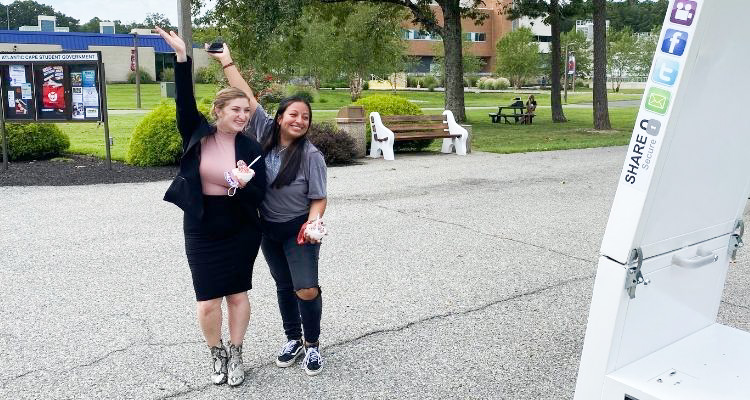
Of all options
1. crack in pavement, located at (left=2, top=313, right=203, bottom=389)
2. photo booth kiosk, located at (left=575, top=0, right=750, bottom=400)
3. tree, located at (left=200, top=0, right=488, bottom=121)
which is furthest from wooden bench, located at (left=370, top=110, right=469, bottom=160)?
photo booth kiosk, located at (left=575, top=0, right=750, bottom=400)

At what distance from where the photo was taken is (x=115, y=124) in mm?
22125

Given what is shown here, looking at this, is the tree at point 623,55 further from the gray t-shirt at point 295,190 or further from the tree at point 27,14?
the tree at point 27,14

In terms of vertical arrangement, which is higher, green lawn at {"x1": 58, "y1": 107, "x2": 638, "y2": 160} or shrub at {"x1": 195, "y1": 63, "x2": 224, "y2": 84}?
shrub at {"x1": 195, "y1": 63, "x2": 224, "y2": 84}

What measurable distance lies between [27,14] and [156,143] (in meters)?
142

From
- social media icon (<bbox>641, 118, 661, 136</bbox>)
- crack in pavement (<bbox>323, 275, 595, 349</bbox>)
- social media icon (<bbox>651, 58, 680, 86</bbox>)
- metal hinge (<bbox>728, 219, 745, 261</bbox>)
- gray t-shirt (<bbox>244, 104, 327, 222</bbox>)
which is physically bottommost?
Answer: crack in pavement (<bbox>323, 275, 595, 349</bbox>)

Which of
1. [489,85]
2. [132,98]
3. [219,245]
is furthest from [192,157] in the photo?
[489,85]

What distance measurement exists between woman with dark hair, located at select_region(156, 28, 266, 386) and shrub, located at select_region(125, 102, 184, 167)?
903 centimetres

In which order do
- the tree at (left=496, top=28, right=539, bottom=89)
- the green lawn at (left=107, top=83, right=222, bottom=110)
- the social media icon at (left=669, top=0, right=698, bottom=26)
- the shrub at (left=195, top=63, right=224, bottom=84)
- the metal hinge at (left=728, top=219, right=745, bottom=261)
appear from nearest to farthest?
the social media icon at (left=669, top=0, right=698, bottom=26), the metal hinge at (left=728, top=219, right=745, bottom=261), the shrub at (left=195, top=63, right=224, bottom=84), the green lawn at (left=107, top=83, right=222, bottom=110), the tree at (left=496, top=28, right=539, bottom=89)

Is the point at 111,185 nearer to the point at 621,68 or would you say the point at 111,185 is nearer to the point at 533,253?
the point at 533,253

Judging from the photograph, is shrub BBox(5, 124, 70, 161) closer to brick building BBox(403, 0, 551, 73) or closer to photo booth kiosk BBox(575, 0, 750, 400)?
photo booth kiosk BBox(575, 0, 750, 400)

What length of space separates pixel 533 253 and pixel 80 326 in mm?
3963

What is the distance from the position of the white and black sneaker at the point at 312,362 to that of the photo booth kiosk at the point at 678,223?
196 cm

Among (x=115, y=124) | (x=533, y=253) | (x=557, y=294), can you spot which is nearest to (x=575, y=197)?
(x=533, y=253)

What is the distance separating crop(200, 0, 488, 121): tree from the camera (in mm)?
20016
